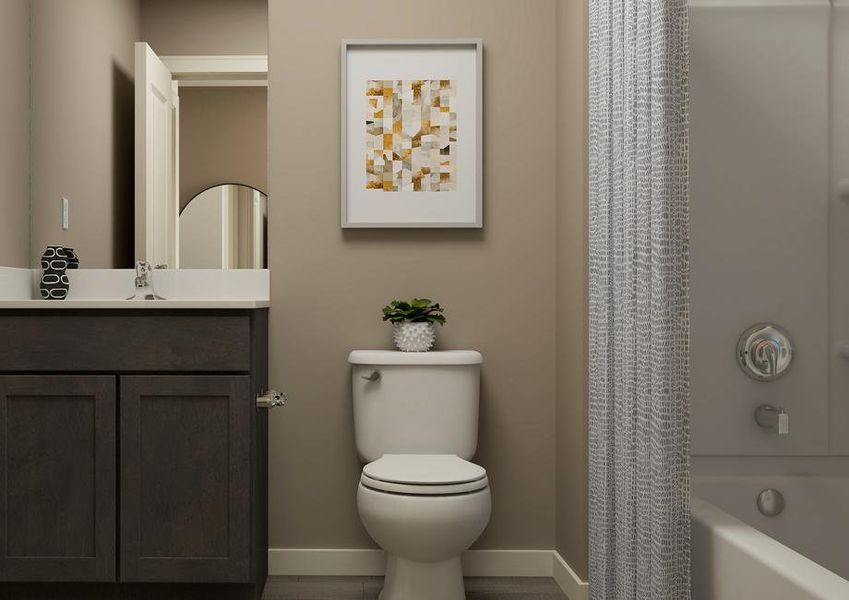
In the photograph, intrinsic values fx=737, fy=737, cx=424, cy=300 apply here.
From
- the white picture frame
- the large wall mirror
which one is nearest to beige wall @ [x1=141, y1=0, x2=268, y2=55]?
the large wall mirror

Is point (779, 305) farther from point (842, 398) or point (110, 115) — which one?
point (110, 115)

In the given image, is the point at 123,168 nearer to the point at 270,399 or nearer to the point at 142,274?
the point at 142,274

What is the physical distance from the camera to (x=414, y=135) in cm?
245

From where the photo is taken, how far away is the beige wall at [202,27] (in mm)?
2486

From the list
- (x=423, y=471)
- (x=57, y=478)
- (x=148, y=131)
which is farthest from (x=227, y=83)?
(x=423, y=471)

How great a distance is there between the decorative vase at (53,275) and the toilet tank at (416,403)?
3.19 ft

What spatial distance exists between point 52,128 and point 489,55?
1.48 meters

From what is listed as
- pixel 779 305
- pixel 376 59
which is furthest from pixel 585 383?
pixel 376 59

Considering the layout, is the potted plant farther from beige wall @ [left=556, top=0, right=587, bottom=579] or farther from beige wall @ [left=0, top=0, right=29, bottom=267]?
beige wall @ [left=0, top=0, right=29, bottom=267]

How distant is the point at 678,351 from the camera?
141 cm

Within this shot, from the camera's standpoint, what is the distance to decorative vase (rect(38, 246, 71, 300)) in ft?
7.70

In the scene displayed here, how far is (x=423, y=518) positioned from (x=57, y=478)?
999mm

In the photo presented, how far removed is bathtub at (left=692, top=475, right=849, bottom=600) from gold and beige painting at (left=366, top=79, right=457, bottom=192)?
4.08ft

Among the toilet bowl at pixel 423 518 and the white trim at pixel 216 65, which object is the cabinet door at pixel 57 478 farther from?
the white trim at pixel 216 65
